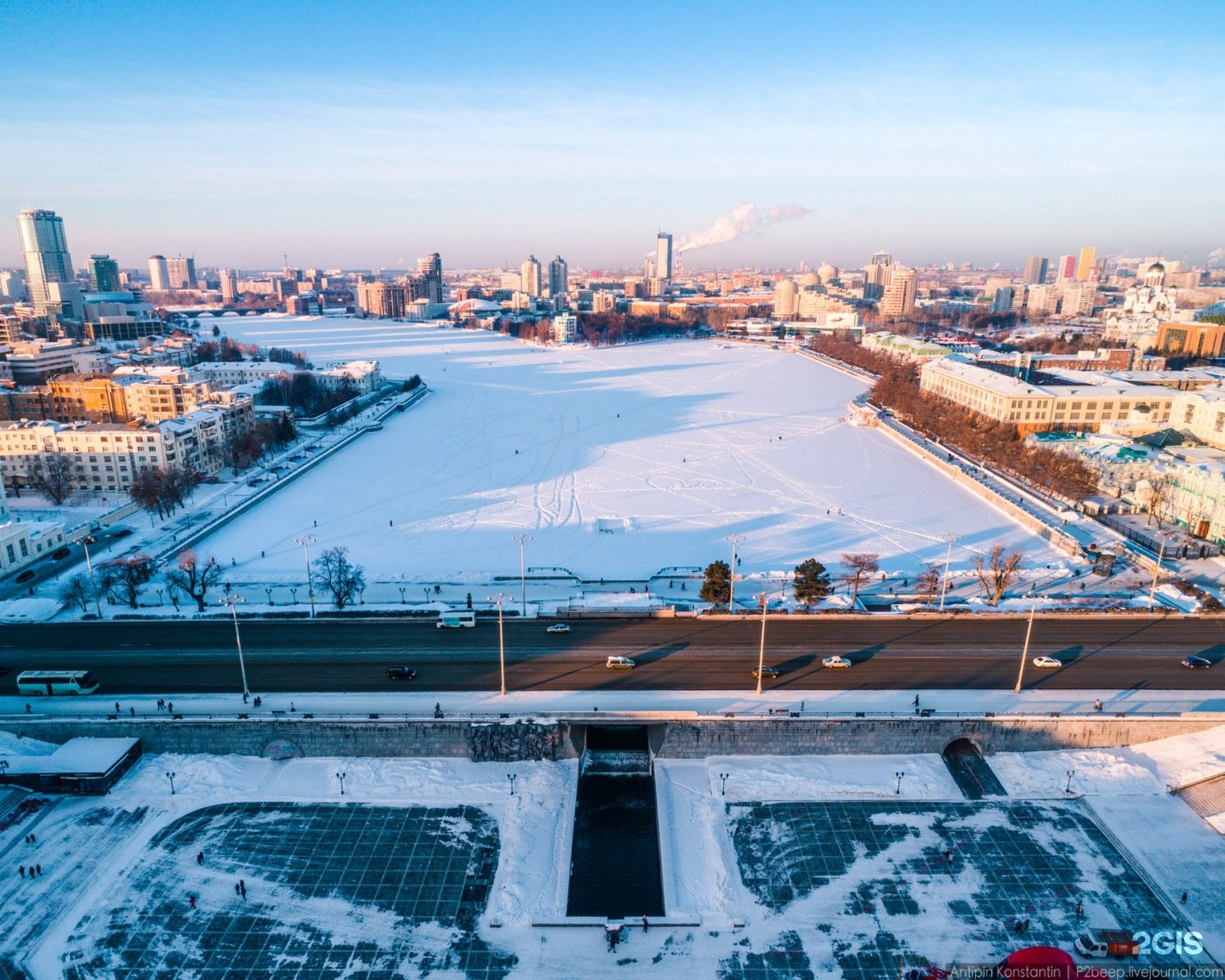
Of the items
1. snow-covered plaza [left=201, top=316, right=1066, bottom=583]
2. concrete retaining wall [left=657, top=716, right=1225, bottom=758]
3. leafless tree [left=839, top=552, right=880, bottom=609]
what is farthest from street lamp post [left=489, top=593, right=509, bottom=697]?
leafless tree [left=839, top=552, right=880, bottom=609]

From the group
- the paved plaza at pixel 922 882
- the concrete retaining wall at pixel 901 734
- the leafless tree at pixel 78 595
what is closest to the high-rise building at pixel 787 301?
the concrete retaining wall at pixel 901 734

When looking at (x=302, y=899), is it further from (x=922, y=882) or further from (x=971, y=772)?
(x=971, y=772)

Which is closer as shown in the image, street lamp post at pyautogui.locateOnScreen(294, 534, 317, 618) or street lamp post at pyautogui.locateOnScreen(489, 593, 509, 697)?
street lamp post at pyautogui.locateOnScreen(489, 593, 509, 697)

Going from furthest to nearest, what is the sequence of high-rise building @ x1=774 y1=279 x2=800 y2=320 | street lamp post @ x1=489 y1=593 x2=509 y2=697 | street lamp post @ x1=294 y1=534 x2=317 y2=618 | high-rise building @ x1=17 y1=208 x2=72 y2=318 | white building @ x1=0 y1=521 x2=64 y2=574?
high-rise building @ x1=774 y1=279 x2=800 y2=320 → high-rise building @ x1=17 y1=208 x2=72 y2=318 → white building @ x1=0 y1=521 x2=64 y2=574 → street lamp post @ x1=294 y1=534 x2=317 y2=618 → street lamp post @ x1=489 y1=593 x2=509 y2=697

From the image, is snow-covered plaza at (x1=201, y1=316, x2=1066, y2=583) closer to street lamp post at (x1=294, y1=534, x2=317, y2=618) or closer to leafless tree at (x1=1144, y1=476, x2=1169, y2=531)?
street lamp post at (x1=294, y1=534, x2=317, y2=618)

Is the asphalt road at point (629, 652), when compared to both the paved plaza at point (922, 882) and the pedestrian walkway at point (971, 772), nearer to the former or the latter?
the pedestrian walkway at point (971, 772)

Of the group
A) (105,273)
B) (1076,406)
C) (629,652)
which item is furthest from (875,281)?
(629,652)

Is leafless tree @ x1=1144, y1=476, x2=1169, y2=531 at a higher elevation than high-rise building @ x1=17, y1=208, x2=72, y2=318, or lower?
lower
